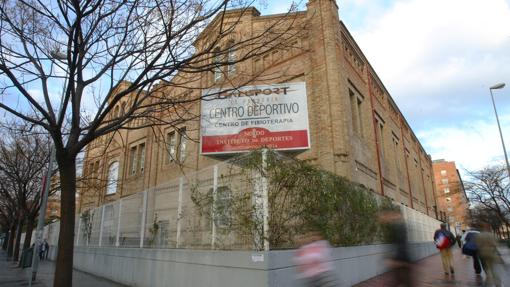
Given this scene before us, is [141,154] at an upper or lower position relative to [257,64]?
lower

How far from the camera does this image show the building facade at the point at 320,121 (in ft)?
46.6

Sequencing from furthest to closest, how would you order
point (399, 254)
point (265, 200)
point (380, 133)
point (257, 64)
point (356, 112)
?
point (380, 133)
point (356, 112)
point (257, 64)
point (265, 200)
point (399, 254)

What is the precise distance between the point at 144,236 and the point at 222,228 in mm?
4452

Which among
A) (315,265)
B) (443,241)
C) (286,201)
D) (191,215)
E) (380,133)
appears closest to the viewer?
(315,265)

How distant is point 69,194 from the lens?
8109mm

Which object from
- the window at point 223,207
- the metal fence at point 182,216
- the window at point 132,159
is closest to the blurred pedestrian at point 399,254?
the metal fence at point 182,216

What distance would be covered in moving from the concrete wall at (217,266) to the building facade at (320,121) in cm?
267

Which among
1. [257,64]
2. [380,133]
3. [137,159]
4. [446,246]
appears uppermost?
[257,64]

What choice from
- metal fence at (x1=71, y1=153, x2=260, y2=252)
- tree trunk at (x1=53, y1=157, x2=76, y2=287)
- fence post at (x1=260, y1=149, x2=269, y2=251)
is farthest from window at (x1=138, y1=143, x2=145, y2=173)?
fence post at (x1=260, y1=149, x2=269, y2=251)

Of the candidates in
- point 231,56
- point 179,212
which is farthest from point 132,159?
point 231,56

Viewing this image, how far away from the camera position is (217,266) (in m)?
7.49

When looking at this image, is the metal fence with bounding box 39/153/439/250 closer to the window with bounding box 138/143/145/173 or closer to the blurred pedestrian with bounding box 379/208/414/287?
the blurred pedestrian with bounding box 379/208/414/287

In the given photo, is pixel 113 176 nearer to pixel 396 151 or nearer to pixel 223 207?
pixel 396 151

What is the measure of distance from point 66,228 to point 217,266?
3307 millimetres
